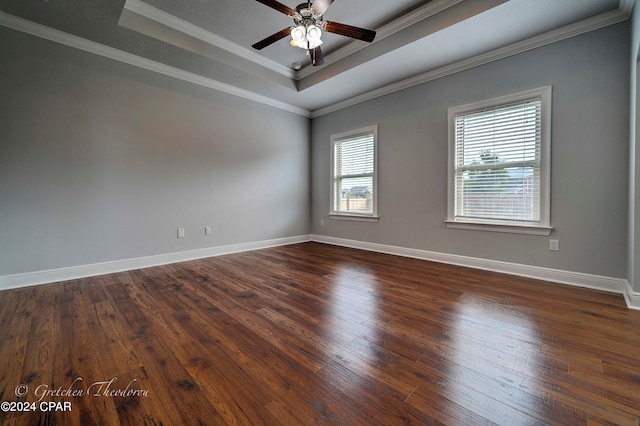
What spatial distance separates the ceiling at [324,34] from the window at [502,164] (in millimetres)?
668

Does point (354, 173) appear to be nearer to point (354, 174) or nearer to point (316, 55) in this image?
point (354, 174)

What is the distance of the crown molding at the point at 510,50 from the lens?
2.57 m

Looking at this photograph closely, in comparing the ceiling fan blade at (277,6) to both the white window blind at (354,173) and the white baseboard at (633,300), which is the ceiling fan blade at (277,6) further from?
the white baseboard at (633,300)

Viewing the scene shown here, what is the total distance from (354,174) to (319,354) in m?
3.85

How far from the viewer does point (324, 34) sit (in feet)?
11.2

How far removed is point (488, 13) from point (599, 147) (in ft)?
5.85

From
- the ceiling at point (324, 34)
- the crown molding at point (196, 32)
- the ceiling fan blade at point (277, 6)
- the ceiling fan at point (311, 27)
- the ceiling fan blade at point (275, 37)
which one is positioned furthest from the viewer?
the crown molding at point (196, 32)

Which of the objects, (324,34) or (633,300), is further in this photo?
(324,34)

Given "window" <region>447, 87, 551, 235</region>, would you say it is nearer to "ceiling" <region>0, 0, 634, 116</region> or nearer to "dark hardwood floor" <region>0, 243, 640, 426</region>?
"ceiling" <region>0, 0, 634, 116</region>

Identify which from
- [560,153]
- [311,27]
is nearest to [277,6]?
[311,27]

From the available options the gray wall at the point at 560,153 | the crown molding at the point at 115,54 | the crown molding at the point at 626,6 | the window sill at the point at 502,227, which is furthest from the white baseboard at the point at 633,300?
the crown molding at the point at 115,54

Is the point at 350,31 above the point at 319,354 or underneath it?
above

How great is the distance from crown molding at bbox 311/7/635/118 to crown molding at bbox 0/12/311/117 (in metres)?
2.25

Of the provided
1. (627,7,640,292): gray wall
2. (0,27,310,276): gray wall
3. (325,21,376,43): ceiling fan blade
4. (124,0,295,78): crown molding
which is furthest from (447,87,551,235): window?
(0,27,310,276): gray wall
